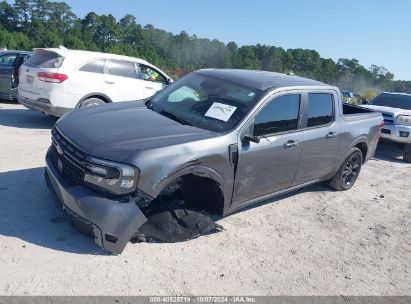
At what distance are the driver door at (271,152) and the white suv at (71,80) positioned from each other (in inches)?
188

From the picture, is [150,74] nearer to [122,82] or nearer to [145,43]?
[122,82]

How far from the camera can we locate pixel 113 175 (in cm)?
352

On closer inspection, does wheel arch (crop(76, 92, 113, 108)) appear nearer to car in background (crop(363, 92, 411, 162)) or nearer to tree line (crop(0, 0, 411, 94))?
car in background (crop(363, 92, 411, 162))

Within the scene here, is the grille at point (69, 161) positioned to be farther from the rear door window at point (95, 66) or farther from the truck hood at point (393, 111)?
the truck hood at point (393, 111)

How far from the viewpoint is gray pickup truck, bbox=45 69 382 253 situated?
355cm

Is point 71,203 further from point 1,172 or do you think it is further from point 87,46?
point 87,46

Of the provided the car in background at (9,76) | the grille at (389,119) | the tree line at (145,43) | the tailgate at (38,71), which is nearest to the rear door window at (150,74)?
the tailgate at (38,71)

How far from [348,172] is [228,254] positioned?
3.30 metres

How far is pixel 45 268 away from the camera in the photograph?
135 inches

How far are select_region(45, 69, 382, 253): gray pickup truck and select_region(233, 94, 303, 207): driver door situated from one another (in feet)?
0.04

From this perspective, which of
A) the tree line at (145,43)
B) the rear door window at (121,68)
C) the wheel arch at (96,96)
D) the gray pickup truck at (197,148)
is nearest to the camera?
the gray pickup truck at (197,148)

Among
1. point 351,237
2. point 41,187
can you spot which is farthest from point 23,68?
point 351,237

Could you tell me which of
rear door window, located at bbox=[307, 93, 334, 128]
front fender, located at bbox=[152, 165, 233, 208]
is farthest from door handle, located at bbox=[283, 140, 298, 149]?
front fender, located at bbox=[152, 165, 233, 208]

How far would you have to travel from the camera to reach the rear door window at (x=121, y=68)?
8812 mm
